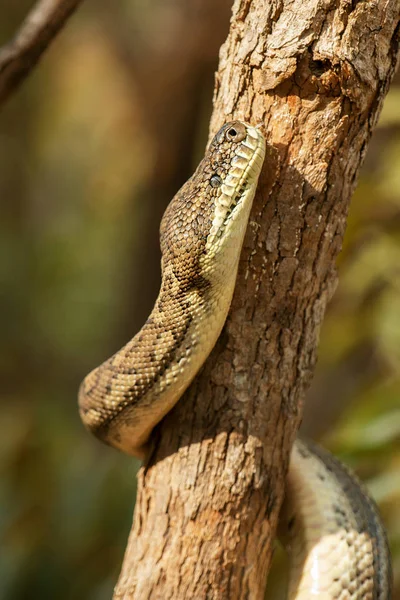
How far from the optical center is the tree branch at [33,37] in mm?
3049

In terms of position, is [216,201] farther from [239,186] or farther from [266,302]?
[266,302]

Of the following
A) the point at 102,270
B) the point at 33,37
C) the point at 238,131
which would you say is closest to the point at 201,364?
the point at 238,131

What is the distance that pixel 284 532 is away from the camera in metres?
2.94

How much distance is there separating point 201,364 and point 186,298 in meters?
0.26

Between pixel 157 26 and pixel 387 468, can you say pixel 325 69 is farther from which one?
pixel 157 26

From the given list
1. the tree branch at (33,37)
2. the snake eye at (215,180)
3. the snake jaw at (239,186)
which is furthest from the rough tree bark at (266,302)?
the tree branch at (33,37)

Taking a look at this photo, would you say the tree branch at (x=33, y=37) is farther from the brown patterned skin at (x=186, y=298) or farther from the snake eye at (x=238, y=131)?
the snake eye at (x=238, y=131)

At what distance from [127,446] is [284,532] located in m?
0.71

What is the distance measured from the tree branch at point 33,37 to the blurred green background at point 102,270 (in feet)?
5.02

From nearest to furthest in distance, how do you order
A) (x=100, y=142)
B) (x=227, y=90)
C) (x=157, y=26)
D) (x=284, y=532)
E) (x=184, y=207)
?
1. (x=227, y=90)
2. (x=184, y=207)
3. (x=284, y=532)
4. (x=157, y=26)
5. (x=100, y=142)

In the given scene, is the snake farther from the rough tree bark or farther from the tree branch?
the tree branch

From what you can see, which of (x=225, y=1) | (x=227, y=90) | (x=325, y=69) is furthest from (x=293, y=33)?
(x=225, y=1)

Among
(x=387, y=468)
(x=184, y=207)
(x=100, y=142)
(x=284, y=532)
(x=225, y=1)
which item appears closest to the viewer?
(x=184, y=207)

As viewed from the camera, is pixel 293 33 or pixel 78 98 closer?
pixel 293 33
